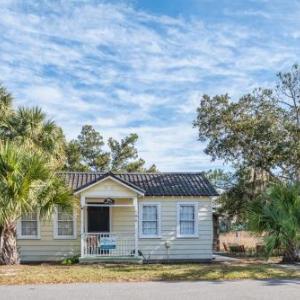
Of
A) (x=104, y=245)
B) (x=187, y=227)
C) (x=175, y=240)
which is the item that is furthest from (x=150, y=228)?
(x=104, y=245)

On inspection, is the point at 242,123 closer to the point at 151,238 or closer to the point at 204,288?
the point at 151,238

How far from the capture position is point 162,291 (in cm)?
1223

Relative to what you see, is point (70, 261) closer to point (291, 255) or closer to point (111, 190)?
point (111, 190)

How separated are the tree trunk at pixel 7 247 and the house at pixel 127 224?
162 inches

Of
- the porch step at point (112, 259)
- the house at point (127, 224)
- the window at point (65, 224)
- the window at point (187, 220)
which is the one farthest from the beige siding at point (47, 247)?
the window at point (187, 220)

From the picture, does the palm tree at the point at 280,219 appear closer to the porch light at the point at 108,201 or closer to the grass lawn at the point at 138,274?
the grass lawn at the point at 138,274

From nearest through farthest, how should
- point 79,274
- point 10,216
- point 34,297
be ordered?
point 34,297, point 79,274, point 10,216

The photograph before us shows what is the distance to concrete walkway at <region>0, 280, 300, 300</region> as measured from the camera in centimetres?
1148

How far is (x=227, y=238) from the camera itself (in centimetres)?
4150

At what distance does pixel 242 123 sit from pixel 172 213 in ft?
23.0

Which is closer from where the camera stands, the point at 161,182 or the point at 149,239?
the point at 149,239

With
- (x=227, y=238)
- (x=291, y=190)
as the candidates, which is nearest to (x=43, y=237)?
(x=291, y=190)

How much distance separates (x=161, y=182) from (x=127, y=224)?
99.1 inches

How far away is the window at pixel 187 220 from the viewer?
75.4 ft
